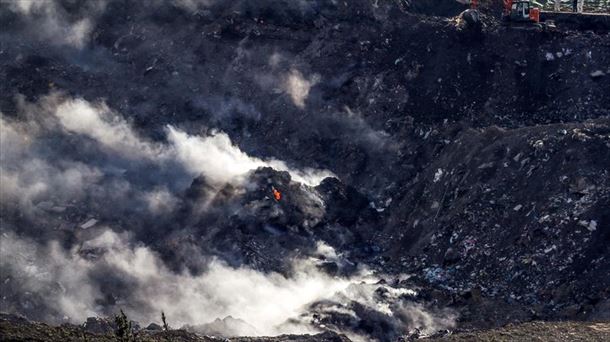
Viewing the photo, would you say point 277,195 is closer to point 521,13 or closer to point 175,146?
point 175,146

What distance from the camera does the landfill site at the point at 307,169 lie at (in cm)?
3062

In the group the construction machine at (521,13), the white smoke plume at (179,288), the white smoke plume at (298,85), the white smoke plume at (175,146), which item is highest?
the construction machine at (521,13)

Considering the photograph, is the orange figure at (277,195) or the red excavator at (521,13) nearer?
the orange figure at (277,195)

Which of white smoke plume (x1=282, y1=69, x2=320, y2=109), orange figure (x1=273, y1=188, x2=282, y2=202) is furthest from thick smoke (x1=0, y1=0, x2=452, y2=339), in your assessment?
orange figure (x1=273, y1=188, x2=282, y2=202)

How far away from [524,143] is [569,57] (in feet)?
19.3

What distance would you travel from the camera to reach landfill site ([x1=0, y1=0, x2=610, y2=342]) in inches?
1206

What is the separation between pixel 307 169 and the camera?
3762 cm

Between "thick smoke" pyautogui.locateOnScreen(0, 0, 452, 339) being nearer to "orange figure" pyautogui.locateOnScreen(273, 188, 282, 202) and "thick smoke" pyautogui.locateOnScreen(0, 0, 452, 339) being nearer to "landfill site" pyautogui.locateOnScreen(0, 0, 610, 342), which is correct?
"landfill site" pyautogui.locateOnScreen(0, 0, 610, 342)

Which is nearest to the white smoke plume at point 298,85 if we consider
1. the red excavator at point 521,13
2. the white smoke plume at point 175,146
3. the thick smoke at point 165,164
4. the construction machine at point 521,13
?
the thick smoke at point 165,164

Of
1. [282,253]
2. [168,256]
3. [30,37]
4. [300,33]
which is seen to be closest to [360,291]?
[282,253]

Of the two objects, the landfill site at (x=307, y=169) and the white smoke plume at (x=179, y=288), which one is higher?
the landfill site at (x=307, y=169)

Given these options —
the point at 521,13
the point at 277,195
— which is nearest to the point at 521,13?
the point at 521,13

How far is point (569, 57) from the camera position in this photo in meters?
38.4

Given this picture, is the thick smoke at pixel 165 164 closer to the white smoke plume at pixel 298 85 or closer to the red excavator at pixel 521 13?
the white smoke plume at pixel 298 85
